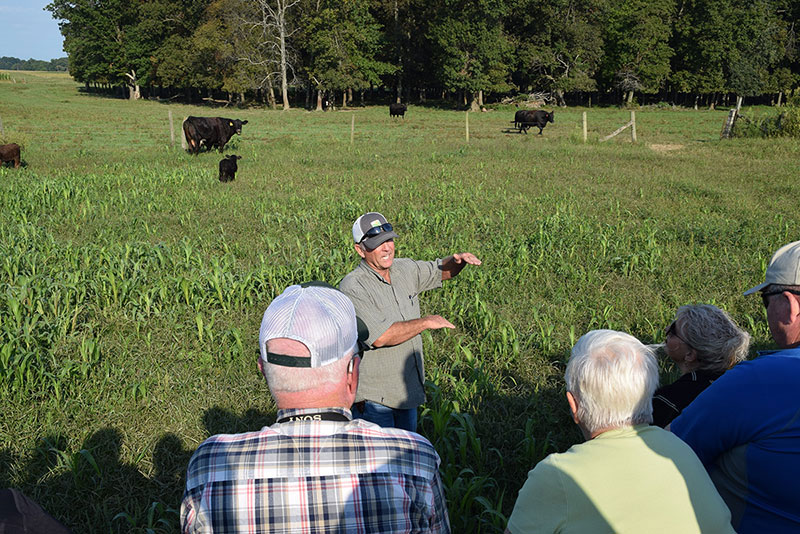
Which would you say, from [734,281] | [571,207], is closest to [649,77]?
[571,207]

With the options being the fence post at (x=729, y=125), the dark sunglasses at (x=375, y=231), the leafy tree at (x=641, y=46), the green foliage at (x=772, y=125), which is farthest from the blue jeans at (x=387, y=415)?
the leafy tree at (x=641, y=46)

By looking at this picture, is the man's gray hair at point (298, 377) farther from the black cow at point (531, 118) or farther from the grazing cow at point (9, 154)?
the black cow at point (531, 118)

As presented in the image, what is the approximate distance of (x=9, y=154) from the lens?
47.9ft

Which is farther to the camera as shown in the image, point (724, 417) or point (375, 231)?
point (375, 231)

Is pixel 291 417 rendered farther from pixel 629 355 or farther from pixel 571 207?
pixel 571 207

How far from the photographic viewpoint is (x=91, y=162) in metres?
16.1

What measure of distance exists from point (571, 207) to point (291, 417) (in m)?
9.37

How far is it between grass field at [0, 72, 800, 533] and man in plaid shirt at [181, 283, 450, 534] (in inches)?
59.5

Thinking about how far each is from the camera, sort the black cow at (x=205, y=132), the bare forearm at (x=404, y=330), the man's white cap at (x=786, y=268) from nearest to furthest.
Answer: the man's white cap at (x=786, y=268) < the bare forearm at (x=404, y=330) < the black cow at (x=205, y=132)

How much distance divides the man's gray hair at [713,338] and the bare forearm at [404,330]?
50.3 inches

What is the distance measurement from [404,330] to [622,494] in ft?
5.43

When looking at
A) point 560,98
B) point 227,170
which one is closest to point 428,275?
point 227,170

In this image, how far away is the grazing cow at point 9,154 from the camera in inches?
573

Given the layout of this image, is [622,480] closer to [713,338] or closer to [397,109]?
[713,338]
